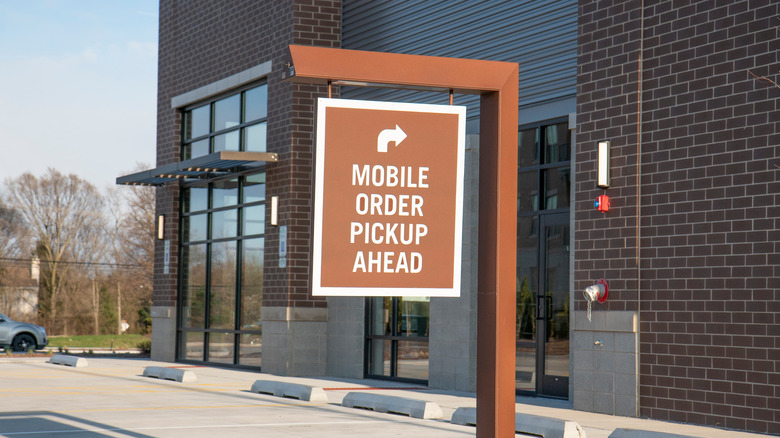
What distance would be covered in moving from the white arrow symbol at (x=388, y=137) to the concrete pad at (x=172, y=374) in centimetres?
1261

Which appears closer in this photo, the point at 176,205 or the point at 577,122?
the point at 577,122

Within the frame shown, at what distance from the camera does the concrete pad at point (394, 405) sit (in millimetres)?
13086

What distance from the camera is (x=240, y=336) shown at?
2331cm

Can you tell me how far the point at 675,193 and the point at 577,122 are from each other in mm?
2136

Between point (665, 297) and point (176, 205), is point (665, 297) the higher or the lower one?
the lower one

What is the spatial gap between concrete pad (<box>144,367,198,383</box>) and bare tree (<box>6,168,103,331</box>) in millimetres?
46455

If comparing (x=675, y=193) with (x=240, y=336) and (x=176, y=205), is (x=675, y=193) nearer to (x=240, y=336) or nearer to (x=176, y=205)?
(x=240, y=336)

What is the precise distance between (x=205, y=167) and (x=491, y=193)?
16.0m

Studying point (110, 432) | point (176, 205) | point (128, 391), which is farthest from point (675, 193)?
point (176, 205)

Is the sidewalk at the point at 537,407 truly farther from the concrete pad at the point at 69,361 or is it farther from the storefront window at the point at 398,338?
the concrete pad at the point at 69,361

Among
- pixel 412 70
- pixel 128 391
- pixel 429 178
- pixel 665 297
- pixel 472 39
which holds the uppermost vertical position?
pixel 472 39

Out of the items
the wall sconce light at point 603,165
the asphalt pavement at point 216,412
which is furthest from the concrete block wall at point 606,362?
the wall sconce light at point 603,165

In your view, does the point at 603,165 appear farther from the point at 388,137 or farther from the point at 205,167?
the point at 205,167

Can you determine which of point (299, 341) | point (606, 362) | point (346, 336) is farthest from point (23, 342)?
point (606, 362)
